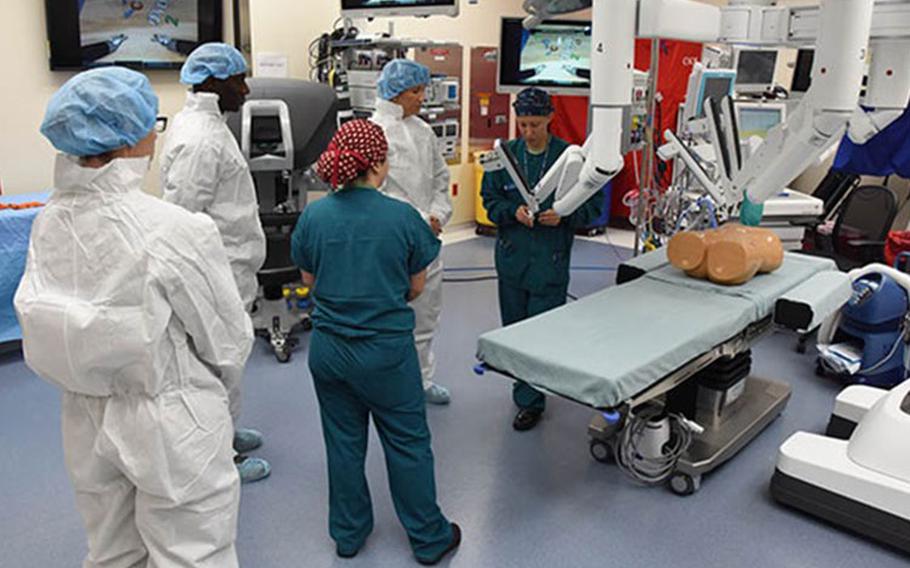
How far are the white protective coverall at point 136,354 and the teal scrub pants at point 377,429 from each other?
48 centimetres

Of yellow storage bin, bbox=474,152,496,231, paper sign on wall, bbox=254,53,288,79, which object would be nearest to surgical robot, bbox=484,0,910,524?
paper sign on wall, bbox=254,53,288,79

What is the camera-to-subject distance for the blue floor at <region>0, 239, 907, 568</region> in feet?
8.29

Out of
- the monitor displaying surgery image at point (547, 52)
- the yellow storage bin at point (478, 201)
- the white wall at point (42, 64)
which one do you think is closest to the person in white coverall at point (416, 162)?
the monitor displaying surgery image at point (547, 52)

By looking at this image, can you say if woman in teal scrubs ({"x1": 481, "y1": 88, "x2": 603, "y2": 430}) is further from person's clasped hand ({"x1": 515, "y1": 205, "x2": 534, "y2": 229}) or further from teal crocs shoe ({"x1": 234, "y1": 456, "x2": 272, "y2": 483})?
teal crocs shoe ({"x1": 234, "y1": 456, "x2": 272, "y2": 483})

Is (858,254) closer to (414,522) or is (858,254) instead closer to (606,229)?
(606,229)

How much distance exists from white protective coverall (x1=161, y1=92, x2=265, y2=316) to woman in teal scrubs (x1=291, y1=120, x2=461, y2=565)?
2.35 ft

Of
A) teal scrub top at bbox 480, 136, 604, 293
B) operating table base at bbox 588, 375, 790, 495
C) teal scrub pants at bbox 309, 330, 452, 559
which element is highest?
teal scrub top at bbox 480, 136, 604, 293

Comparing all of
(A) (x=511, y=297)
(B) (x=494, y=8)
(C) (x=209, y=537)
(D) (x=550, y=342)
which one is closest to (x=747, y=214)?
(A) (x=511, y=297)

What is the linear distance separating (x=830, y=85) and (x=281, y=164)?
2.87 meters

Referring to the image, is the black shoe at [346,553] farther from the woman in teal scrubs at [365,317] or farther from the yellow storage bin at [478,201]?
the yellow storage bin at [478,201]

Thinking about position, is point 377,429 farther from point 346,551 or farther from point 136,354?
point 136,354

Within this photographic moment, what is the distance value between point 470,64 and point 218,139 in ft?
15.1

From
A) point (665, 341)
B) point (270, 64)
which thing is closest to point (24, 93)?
point (270, 64)

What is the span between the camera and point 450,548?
98.8 inches
